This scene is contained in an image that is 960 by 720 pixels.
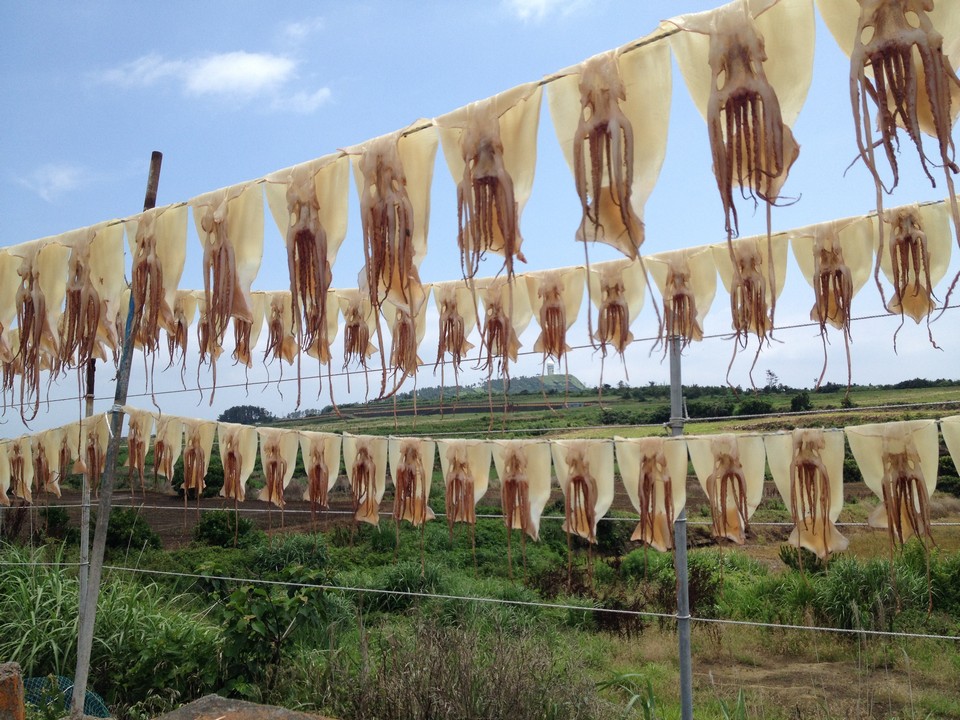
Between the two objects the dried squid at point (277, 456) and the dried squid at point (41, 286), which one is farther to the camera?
the dried squid at point (277, 456)

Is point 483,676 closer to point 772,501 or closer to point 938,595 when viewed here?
point 938,595

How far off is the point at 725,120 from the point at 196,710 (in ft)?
8.38

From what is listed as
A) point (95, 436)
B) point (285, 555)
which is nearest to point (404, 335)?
point (95, 436)

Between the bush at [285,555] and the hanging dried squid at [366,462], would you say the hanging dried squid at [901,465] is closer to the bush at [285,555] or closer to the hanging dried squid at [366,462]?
A: the hanging dried squid at [366,462]

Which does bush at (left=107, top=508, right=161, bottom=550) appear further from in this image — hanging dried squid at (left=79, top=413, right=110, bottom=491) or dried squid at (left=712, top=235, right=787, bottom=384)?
dried squid at (left=712, top=235, right=787, bottom=384)

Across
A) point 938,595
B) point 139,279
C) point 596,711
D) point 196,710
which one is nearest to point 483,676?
point 596,711

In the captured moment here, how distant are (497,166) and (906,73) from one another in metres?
0.73

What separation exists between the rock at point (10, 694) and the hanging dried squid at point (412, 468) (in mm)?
1950

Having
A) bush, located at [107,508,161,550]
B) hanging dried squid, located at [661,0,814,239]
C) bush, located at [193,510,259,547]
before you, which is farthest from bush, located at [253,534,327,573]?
hanging dried squid, located at [661,0,814,239]

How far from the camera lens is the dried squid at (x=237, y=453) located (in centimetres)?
432

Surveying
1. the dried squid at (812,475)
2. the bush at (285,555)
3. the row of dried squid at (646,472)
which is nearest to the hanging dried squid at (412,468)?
the row of dried squid at (646,472)

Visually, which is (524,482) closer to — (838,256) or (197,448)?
(838,256)

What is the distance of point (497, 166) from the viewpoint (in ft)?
4.89

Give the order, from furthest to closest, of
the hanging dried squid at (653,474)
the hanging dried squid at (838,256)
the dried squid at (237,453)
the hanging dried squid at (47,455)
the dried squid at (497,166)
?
the hanging dried squid at (47,455) < the dried squid at (237,453) < the hanging dried squid at (653,474) < the hanging dried squid at (838,256) < the dried squid at (497,166)
